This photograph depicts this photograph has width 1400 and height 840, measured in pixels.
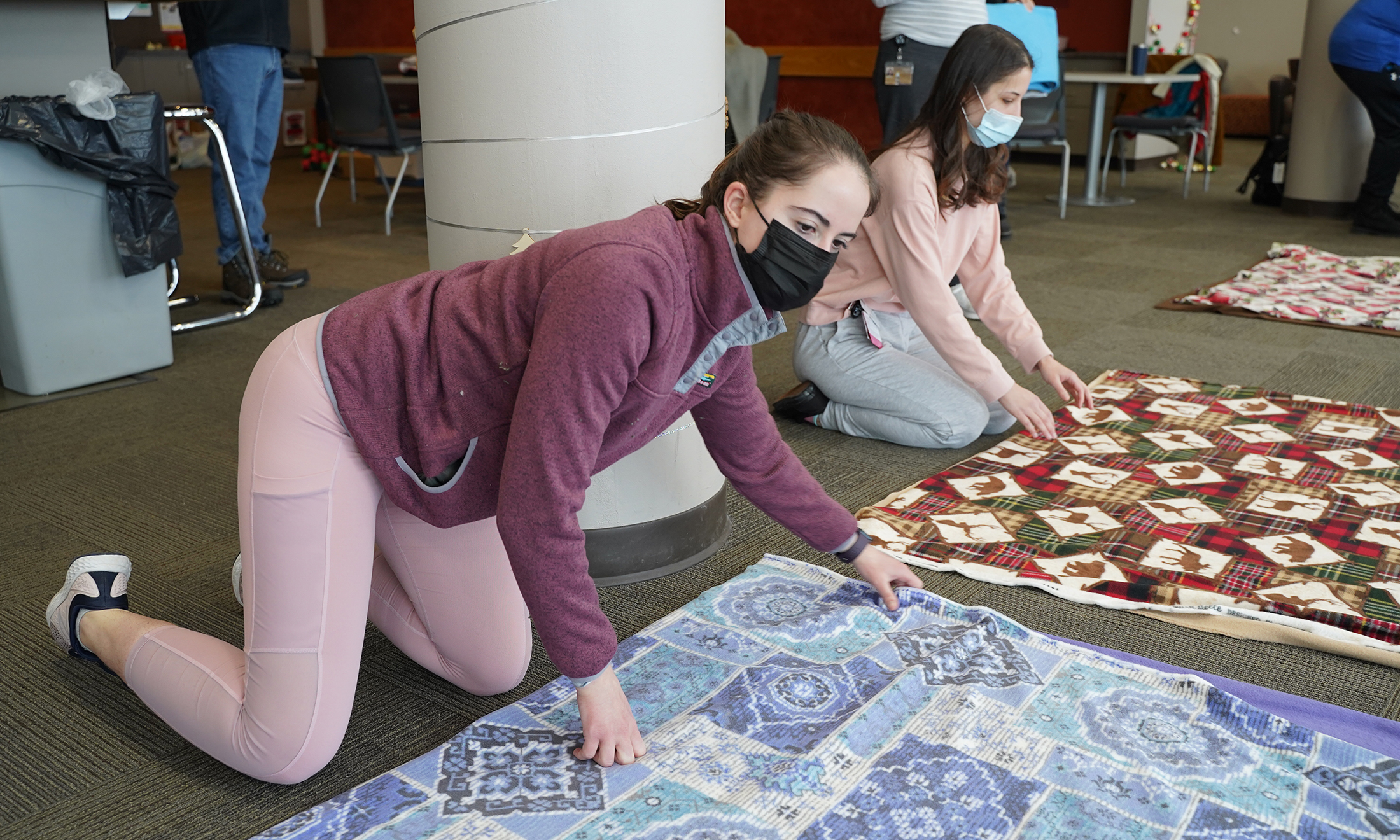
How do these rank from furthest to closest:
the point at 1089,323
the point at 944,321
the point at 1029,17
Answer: the point at 1029,17 < the point at 1089,323 < the point at 944,321

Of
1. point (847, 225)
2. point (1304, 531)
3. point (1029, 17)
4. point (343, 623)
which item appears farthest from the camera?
point (1029, 17)

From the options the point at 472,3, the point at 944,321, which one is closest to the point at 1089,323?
the point at 944,321

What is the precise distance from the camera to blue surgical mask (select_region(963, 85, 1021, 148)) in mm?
2234

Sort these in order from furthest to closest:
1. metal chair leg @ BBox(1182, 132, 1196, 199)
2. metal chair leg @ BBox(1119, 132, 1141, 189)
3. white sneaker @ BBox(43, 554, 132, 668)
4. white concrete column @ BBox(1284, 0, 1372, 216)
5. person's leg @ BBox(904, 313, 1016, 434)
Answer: metal chair leg @ BBox(1119, 132, 1141, 189) → metal chair leg @ BBox(1182, 132, 1196, 199) → white concrete column @ BBox(1284, 0, 1372, 216) → person's leg @ BBox(904, 313, 1016, 434) → white sneaker @ BBox(43, 554, 132, 668)

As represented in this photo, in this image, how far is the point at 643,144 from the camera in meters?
1.78

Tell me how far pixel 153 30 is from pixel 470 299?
9.74 meters

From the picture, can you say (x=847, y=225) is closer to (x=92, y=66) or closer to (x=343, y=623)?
(x=343, y=623)

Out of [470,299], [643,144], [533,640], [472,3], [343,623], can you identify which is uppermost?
[472,3]

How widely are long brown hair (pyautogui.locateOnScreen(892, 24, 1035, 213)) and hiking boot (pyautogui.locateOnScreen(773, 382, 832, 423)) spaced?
55 cm

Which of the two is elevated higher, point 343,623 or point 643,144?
point 643,144

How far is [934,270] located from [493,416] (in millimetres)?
1302

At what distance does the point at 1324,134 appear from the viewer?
566cm

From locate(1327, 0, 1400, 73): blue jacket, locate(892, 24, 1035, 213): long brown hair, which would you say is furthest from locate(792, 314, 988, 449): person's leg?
locate(1327, 0, 1400, 73): blue jacket

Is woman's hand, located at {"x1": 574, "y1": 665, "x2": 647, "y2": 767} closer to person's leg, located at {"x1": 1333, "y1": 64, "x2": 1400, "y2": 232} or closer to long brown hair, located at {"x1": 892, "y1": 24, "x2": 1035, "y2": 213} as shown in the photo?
long brown hair, located at {"x1": 892, "y1": 24, "x2": 1035, "y2": 213}
